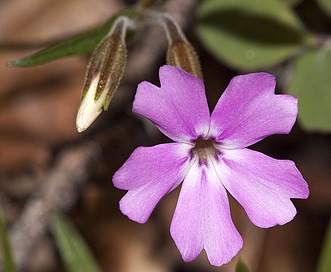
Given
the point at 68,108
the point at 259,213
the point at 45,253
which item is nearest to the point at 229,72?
the point at 68,108

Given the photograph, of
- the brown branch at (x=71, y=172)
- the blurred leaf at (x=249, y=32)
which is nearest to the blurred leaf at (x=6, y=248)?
the brown branch at (x=71, y=172)

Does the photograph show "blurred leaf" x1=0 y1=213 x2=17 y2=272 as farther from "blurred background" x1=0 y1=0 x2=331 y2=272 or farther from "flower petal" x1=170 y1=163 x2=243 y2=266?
"blurred background" x1=0 y1=0 x2=331 y2=272

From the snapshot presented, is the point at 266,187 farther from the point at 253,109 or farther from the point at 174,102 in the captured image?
the point at 174,102

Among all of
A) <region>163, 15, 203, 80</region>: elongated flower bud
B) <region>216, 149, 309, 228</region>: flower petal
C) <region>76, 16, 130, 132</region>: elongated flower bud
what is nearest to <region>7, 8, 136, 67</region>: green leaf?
<region>76, 16, 130, 132</region>: elongated flower bud

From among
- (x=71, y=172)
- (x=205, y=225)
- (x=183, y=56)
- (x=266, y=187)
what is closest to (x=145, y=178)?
(x=205, y=225)

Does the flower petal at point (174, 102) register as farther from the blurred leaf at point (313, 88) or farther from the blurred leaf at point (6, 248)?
the blurred leaf at point (313, 88)
